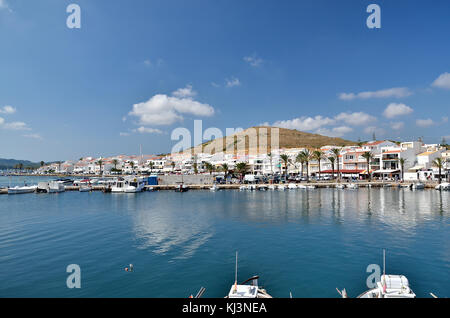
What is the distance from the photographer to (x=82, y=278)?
1681 centimetres

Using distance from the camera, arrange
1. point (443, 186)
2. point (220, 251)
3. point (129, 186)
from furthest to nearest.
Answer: point (129, 186)
point (443, 186)
point (220, 251)

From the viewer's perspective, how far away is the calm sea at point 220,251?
51.1 feet

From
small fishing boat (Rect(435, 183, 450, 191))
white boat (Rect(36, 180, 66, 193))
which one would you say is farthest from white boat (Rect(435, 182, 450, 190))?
white boat (Rect(36, 180, 66, 193))

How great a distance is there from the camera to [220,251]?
2150 cm

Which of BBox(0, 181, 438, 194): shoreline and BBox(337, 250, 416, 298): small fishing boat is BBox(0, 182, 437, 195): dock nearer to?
BBox(0, 181, 438, 194): shoreline

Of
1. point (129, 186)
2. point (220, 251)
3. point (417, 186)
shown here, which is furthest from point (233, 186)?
point (220, 251)

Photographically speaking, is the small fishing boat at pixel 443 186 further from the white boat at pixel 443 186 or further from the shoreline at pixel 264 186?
the shoreline at pixel 264 186

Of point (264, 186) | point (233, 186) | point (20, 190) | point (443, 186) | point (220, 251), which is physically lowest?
point (220, 251)

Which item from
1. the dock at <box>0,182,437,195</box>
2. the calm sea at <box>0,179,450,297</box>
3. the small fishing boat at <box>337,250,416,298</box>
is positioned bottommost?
the calm sea at <box>0,179,450,297</box>

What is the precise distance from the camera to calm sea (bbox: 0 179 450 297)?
1558 cm

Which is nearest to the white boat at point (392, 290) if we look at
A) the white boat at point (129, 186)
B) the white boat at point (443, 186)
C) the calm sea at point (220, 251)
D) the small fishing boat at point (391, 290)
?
the small fishing boat at point (391, 290)

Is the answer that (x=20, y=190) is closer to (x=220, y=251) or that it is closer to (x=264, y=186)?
(x=264, y=186)

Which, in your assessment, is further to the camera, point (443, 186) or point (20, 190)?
point (20, 190)
